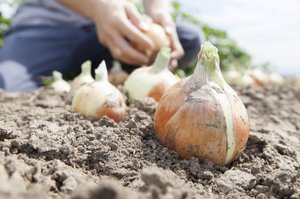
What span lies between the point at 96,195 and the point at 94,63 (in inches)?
108

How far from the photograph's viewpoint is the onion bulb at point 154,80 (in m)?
2.13

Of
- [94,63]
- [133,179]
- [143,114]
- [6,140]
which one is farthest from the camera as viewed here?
[94,63]

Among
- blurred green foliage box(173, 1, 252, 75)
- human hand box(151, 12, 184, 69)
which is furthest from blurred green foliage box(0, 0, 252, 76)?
human hand box(151, 12, 184, 69)

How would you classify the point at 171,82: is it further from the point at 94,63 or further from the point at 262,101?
the point at 94,63

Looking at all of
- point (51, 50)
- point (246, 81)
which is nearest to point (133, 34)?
point (51, 50)

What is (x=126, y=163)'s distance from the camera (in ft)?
4.98

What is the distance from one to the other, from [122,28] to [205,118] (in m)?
1.18

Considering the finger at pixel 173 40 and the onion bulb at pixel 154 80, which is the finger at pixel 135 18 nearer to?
the finger at pixel 173 40

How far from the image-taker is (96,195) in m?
0.96

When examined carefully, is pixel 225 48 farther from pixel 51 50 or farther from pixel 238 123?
pixel 238 123

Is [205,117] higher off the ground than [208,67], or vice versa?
[208,67]

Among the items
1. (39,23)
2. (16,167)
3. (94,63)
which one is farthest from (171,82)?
(39,23)

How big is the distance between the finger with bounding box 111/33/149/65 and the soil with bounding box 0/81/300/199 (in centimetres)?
74

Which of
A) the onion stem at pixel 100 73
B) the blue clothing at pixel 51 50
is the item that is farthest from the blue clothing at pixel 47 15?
the onion stem at pixel 100 73
